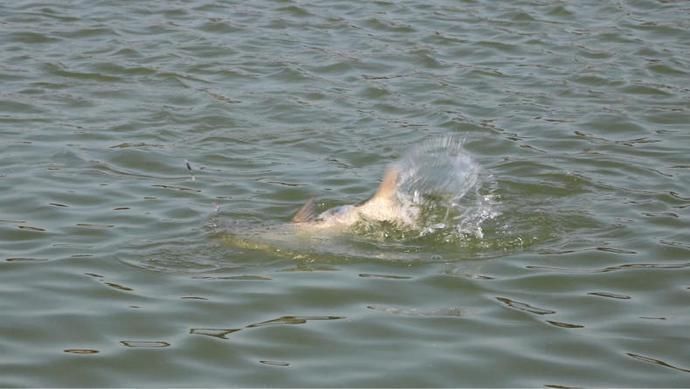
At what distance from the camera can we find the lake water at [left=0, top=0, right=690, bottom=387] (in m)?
5.54

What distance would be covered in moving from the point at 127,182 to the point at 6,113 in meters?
2.11

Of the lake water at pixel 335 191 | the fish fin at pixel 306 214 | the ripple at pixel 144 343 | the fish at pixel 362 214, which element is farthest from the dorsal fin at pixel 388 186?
the ripple at pixel 144 343

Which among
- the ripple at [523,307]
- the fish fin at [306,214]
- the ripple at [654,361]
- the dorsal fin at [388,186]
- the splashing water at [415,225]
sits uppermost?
the dorsal fin at [388,186]

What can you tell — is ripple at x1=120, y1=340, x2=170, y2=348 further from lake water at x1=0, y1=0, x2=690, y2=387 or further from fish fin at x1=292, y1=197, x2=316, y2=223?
fish fin at x1=292, y1=197, x2=316, y2=223

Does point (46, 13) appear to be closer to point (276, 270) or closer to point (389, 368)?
point (276, 270)

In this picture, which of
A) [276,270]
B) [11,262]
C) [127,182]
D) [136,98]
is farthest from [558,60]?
[11,262]

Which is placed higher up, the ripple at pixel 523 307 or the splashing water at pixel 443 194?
the splashing water at pixel 443 194

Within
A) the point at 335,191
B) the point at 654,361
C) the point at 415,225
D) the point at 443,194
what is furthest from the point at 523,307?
the point at 335,191

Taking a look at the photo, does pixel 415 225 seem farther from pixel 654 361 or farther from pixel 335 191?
pixel 654 361

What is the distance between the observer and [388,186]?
753cm

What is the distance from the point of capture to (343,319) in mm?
Result: 5902

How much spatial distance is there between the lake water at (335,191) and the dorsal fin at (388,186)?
0.94ft

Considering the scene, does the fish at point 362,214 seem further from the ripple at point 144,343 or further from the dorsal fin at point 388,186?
the ripple at point 144,343

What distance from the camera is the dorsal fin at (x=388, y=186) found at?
7360 millimetres
